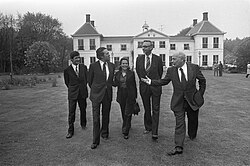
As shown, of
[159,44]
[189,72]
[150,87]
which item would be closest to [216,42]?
[159,44]

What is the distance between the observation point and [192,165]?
3.43 meters

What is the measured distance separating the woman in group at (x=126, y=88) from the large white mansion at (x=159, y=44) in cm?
3668

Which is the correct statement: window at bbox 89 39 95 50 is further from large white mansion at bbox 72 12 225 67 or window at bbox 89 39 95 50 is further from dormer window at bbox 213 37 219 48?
dormer window at bbox 213 37 219 48

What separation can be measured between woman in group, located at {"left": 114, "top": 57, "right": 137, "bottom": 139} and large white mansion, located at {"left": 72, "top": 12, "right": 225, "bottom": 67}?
3668 cm

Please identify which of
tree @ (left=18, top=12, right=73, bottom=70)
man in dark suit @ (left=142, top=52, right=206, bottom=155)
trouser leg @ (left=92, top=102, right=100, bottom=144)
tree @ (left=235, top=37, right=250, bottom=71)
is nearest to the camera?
man in dark suit @ (left=142, top=52, right=206, bottom=155)

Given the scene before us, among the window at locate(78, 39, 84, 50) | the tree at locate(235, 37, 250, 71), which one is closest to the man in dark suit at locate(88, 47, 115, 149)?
the tree at locate(235, 37, 250, 71)

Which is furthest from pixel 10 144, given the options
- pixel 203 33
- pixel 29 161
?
pixel 203 33

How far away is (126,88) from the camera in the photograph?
483 cm

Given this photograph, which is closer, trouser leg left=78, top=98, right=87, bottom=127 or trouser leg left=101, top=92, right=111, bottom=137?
trouser leg left=101, top=92, right=111, bottom=137

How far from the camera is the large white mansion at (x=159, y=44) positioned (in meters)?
41.7

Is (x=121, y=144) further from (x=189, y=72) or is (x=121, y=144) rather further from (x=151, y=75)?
(x=189, y=72)

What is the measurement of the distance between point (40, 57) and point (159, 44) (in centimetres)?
2083

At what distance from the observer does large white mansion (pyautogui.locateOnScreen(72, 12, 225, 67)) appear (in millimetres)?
41688

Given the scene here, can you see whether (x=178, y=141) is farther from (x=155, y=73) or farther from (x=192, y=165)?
(x=155, y=73)
